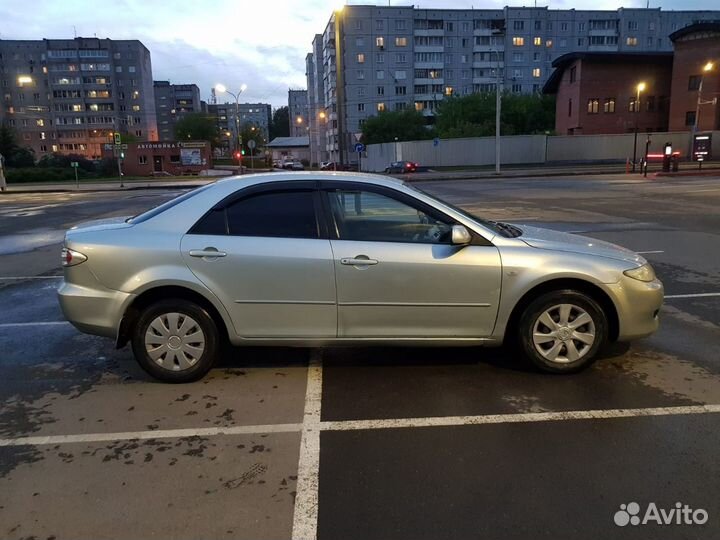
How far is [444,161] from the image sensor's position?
2287 inches

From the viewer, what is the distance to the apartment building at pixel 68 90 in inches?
4724

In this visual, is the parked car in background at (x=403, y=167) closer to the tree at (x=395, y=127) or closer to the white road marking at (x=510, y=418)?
the tree at (x=395, y=127)

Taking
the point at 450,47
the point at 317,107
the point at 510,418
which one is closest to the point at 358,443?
the point at 510,418

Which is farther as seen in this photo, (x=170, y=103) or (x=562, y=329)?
(x=170, y=103)

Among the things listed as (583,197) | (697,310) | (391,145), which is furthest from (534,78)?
(697,310)

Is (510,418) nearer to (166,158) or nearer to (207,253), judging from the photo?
(207,253)

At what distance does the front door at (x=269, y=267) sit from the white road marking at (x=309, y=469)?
1.58 feet

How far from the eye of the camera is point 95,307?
448 cm

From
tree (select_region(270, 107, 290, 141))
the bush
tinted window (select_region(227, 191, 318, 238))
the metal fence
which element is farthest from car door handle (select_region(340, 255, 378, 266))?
tree (select_region(270, 107, 290, 141))

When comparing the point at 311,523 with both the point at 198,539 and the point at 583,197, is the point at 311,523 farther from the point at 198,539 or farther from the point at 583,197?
the point at 583,197

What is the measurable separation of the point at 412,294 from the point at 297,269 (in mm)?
901

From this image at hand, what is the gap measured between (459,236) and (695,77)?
66989mm

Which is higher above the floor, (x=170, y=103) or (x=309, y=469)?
(x=170, y=103)

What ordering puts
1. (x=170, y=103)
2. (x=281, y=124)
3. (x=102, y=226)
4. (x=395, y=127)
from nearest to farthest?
(x=102, y=226)
(x=395, y=127)
(x=170, y=103)
(x=281, y=124)
